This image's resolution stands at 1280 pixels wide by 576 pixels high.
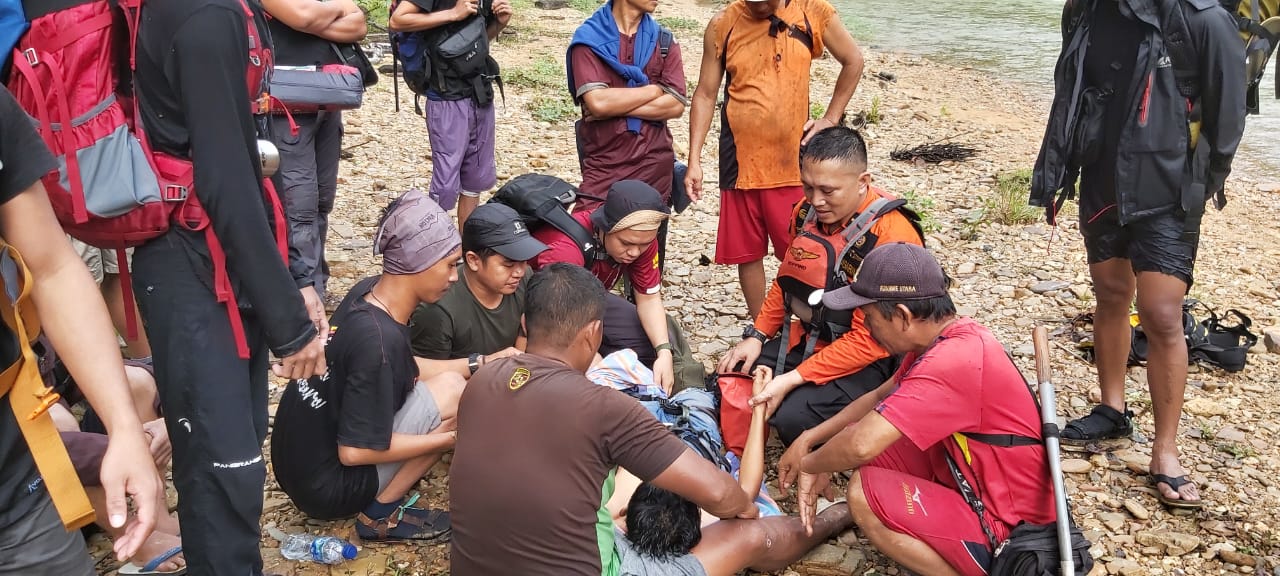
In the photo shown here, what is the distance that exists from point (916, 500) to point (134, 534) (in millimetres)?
2565

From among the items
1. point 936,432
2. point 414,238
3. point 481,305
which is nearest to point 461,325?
point 481,305

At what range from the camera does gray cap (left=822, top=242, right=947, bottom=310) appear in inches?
132

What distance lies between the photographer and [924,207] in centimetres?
859

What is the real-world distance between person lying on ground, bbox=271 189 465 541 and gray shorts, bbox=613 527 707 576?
94 cm

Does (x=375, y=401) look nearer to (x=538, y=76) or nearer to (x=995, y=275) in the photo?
(x=995, y=275)

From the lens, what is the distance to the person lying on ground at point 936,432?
3275mm

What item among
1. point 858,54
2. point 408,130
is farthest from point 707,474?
point 408,130

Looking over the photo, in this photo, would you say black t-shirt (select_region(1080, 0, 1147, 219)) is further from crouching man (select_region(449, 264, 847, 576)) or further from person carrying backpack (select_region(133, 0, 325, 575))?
person carrying backpack (select_region(133, 0, 325, 575))

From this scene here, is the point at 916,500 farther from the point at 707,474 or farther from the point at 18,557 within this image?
the point at 18,557

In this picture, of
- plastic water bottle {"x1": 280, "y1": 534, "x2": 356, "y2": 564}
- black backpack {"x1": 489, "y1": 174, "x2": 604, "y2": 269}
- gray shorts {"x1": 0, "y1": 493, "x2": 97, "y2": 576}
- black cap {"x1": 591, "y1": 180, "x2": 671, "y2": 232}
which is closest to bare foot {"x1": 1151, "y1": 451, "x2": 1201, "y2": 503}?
black cap {"x1": 591, "y1": 180, "x2": 671, "y2": 232}

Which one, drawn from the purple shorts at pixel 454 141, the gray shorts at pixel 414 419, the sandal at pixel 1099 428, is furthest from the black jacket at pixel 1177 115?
the purple shorts at pixel 454 141

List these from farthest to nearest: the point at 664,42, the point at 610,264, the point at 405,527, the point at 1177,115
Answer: the point at 664,42 < the point at 610,264 < the point at 1177,115 < the point at 405,527

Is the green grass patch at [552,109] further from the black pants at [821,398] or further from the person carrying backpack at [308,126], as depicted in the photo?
the black pants at [821,398]

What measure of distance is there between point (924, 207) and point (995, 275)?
1.65 m
